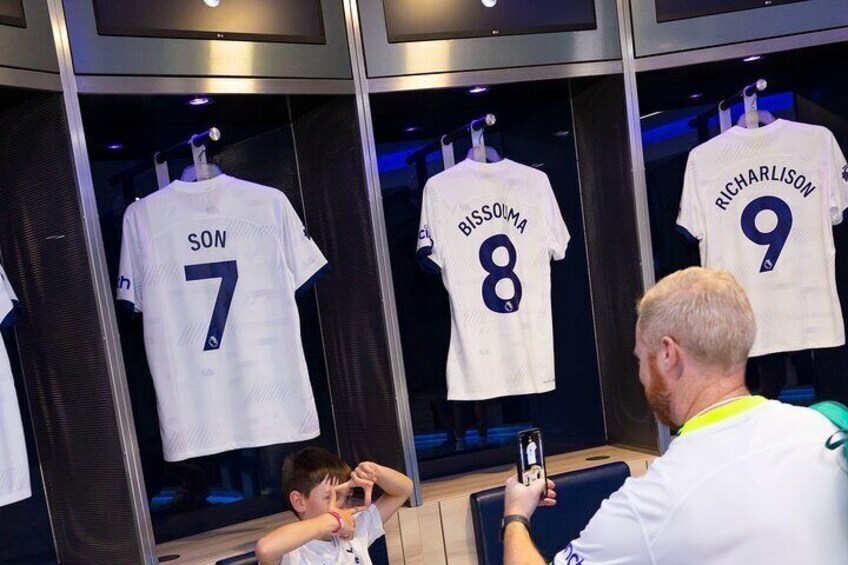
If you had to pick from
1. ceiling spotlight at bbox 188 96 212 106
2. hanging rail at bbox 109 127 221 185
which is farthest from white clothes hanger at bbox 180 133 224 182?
ceiling spotlight at bbox 188 96 212 106

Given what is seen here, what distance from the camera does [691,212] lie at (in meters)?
3.48

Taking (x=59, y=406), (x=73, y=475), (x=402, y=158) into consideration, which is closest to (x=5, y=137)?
(x=59, y=406)

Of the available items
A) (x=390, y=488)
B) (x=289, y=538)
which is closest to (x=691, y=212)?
(x=390, y=488)

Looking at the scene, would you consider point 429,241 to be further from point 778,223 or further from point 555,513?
point 778,223

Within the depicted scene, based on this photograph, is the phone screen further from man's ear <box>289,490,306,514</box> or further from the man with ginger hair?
man's ear <box>289,490,306,514</box>

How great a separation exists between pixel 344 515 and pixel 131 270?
970mm

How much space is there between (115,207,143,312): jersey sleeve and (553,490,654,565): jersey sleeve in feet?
5.96

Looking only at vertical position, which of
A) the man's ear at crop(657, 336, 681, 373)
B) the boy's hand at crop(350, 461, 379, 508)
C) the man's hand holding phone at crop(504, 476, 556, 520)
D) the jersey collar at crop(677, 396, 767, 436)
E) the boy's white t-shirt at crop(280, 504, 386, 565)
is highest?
the man's ear at crop(657, 336, 681, 373)

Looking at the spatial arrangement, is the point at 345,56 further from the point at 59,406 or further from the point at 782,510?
the point at 782,510

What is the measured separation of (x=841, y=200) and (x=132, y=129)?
2.47 m

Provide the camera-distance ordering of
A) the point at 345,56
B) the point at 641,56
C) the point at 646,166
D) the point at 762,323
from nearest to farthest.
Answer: the point at 345,56, the point at 641,56, the point at 762,323, the point at 646,166

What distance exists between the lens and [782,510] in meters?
1.25

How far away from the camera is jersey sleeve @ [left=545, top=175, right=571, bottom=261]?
11.2 feet

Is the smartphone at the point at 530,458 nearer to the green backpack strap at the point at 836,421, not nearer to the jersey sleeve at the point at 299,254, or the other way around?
the green backpack strap at the point at 836,421
